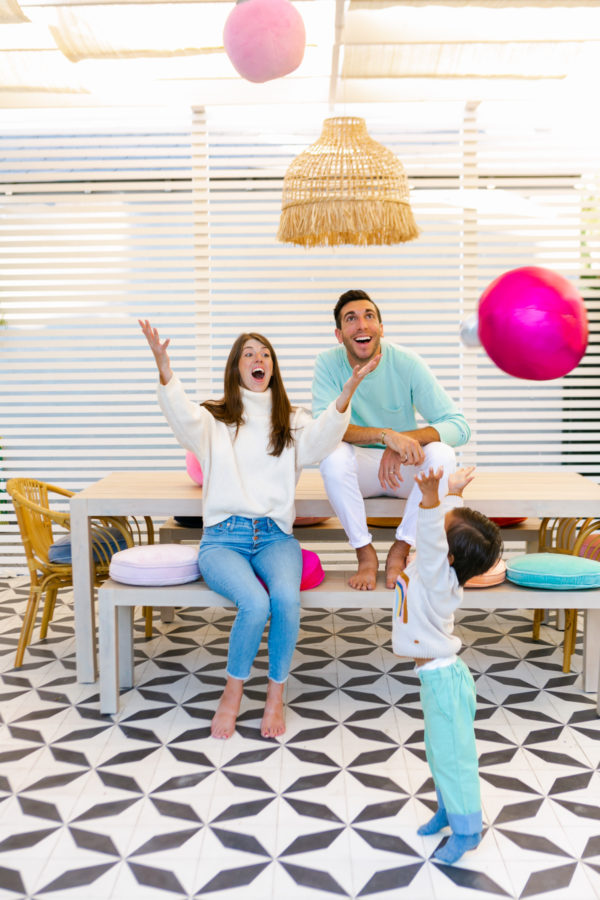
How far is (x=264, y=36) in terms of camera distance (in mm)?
2629

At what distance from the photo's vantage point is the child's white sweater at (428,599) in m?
2.32

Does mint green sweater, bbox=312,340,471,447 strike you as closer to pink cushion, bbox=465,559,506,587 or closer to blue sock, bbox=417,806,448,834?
pink cushion, bbox=465,559,506,587

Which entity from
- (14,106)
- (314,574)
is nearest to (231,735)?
(314,574)

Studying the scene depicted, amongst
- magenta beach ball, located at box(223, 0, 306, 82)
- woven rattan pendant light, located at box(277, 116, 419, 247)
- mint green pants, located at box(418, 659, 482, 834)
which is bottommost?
mint green pants, located at box(418, 659, 482, 834)

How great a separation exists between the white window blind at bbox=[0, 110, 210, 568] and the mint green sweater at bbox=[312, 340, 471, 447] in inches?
65.4

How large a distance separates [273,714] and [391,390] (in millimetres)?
1413

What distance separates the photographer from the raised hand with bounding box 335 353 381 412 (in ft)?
10.6

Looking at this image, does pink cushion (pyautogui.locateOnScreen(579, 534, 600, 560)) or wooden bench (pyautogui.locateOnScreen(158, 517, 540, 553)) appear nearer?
pink cushion (pyautogui.locateOnScreen(579, 534, 600, 560))

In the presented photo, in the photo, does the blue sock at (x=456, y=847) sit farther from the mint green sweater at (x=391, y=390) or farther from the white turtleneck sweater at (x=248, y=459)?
the mint green sweater at (x=391, y=390)

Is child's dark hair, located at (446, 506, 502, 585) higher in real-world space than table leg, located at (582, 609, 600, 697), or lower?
higher

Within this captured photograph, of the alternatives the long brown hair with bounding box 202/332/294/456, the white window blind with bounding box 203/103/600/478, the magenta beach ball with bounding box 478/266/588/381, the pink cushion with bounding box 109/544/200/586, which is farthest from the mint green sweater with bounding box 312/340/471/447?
the magenta beach ball with bounding box 478/266/588/381

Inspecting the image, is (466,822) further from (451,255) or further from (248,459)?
(451,255)

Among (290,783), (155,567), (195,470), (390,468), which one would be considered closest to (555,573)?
(390,468)

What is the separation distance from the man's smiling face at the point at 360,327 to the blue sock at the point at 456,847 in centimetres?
194
